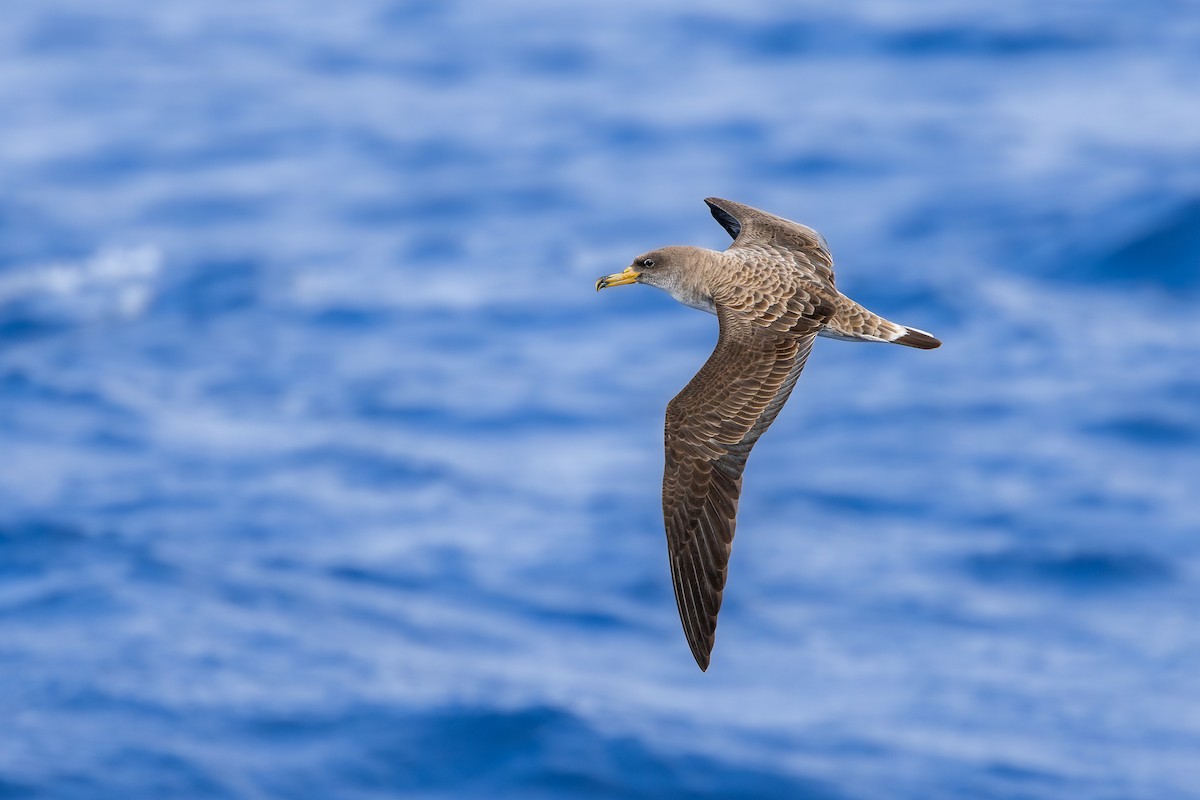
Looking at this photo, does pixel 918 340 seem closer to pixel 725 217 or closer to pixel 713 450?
pixel 713 450

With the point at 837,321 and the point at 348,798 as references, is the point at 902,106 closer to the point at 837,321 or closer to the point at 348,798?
the point at 348,798

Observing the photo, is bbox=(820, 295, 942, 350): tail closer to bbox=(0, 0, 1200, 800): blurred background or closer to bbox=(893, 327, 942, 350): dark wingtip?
bbox=(893, 327, 942, 350): dark wingtip

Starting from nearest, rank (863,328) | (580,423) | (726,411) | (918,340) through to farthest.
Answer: (726,411) → (918,340) → (863,328) → (580,423)

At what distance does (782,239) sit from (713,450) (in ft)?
7.47

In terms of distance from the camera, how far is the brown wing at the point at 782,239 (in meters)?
12.0

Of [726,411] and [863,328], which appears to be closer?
[726,411]

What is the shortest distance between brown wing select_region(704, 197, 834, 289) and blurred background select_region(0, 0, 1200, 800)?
70.9 ft

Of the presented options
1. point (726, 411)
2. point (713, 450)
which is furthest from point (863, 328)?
point (713, 450)

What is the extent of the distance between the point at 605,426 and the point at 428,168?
12948 millimetres

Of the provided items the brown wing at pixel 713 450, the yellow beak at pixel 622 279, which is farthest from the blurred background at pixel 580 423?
the brown wing at pixel 713 450

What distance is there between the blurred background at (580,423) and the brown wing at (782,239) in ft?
70.9

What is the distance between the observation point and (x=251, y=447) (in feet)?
144

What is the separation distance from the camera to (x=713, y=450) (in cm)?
1073

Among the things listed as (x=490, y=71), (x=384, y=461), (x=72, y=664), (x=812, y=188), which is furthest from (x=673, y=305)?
(x=72, y=664)
